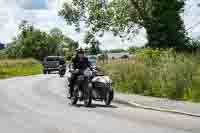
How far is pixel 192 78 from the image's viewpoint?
2477 centimetres

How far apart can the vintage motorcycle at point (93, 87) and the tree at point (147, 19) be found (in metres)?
44.8

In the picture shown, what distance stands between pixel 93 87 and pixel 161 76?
574cm

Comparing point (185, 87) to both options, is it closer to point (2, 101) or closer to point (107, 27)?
point (2, 101)

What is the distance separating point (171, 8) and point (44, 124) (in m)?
55.3

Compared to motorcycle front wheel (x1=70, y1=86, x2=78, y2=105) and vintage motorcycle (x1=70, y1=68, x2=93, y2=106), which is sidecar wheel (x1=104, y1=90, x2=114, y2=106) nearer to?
vintage motorcycle (x1=70, y1=68, x2=93, y2=106)

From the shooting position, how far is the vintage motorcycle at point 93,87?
21.1 m

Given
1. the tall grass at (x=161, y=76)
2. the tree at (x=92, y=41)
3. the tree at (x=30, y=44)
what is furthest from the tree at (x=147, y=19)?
the tree at (x=30, y=44)

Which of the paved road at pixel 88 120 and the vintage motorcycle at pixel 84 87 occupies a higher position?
the vintage motorcycle at pixel 84 87

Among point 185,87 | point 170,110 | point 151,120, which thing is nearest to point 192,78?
point 185,87

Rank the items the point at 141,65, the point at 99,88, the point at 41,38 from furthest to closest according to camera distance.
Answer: the point at 41,38 < the point at 141,65 < the point at 99,88

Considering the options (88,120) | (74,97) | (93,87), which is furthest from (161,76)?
(88,120)

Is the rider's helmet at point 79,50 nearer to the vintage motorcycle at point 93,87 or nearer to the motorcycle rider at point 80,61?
the motorcycle rider at point 80,61

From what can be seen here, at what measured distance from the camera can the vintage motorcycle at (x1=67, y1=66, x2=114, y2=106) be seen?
21.1m

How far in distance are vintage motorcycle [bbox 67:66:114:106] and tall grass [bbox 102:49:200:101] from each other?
10.2 feet
